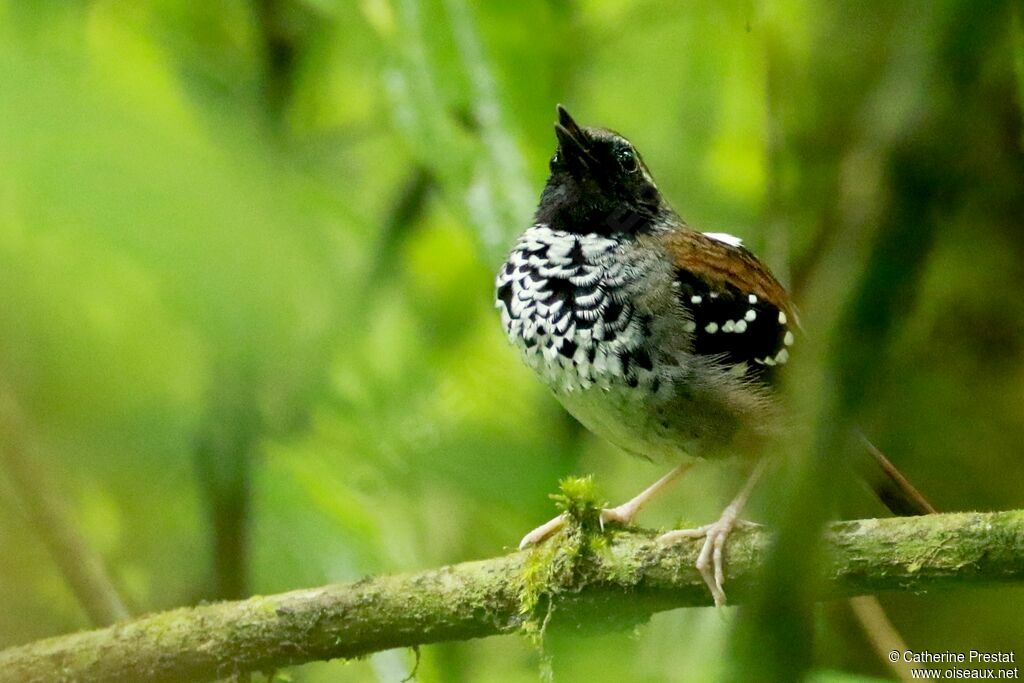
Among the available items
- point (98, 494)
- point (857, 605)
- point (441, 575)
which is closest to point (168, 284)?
point (441, 575)

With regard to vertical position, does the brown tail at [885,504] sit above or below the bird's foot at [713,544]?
above

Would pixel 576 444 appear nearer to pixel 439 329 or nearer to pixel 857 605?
pixel 439 329

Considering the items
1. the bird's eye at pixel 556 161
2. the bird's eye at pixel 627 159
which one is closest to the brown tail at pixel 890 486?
the bird's eye at pixel 627 159

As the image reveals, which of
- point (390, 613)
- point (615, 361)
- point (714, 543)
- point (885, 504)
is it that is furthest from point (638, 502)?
point (390, 613)

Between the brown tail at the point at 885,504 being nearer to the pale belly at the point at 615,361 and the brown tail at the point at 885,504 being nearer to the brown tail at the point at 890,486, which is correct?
the brown tail at the point at 890,486

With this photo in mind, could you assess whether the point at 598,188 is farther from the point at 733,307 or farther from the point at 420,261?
the point at 420,261
